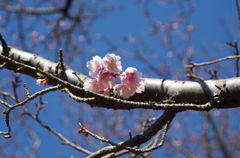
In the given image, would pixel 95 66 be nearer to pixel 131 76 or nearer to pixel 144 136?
pixel 131 76

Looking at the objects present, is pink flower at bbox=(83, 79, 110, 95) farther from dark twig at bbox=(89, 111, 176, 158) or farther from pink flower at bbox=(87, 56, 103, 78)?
dark twig at bbox=(89, 111, 176, 158)

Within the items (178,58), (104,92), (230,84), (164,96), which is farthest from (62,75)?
(178,58)

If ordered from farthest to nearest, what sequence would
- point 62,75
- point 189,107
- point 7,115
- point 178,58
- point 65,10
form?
point 178,58
point 65,10
point 62,75
point 7,115
point 189,107

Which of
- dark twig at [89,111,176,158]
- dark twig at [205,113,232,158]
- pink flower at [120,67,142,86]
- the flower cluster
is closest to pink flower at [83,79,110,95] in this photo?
the flower cluster

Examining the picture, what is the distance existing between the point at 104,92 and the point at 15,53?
0.89 m

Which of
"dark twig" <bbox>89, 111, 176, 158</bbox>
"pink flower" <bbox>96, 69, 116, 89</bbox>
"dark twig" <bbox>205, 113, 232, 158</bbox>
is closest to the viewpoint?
"pink flower" <bbox>96, 69, 116, 89</bbox>

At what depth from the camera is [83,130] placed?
64.5 inches

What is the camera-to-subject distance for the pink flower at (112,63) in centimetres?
166

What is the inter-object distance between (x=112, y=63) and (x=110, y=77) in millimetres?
78

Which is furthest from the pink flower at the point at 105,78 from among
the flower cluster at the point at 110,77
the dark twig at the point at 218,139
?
the dark twig at the point at 218,139

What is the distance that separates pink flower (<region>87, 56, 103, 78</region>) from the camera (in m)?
1.68

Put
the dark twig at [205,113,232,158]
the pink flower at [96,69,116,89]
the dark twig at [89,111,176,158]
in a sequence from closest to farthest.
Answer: the pink flower at [96,69,116,89] → the dark twig at [89,111,176,158] → the dark twig at [205,113,232,158]

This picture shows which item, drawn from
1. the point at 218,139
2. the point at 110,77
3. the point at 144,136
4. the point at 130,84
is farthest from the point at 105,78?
the point at 218,139

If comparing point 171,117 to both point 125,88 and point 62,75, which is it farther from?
point 62,75
